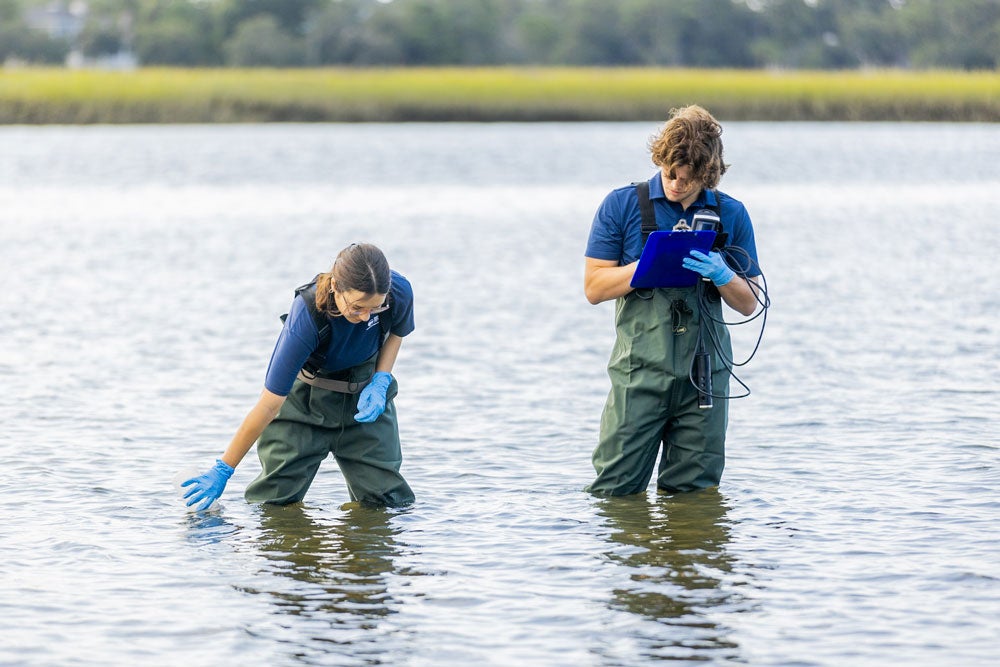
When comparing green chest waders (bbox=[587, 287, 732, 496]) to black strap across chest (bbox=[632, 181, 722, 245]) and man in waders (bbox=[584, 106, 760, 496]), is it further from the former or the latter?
black strap across chest (bbox=[632, 181, 722, 245])

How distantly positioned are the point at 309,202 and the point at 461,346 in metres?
17.5

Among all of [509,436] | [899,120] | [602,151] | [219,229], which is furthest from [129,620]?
[899,120]

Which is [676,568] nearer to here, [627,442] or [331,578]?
[627,442]

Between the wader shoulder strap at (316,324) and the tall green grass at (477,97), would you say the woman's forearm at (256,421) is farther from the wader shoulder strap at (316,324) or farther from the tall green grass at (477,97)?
the tall green grass at (477,97)

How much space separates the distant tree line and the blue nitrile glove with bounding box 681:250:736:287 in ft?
264

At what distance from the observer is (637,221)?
20.3 feet

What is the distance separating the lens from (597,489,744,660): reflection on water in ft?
17.3

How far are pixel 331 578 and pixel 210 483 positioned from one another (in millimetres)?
734

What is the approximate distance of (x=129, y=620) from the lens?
5.59 meters

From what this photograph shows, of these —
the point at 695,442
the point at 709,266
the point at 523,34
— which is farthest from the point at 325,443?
the point at 523,34

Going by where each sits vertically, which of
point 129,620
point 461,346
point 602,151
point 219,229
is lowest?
point 129,620

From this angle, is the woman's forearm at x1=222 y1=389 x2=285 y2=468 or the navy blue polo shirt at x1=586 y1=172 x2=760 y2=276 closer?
the woman's forearm at x1=222 y1=389 x2=285 y2=468

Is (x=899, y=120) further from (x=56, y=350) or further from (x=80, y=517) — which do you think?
(x=80, y=517)

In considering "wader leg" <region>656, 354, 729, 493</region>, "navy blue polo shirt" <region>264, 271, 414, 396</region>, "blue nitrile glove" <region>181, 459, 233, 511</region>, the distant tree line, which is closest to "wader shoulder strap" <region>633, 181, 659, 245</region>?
"wader leg" <region>656, 354, 729, 493</region>
